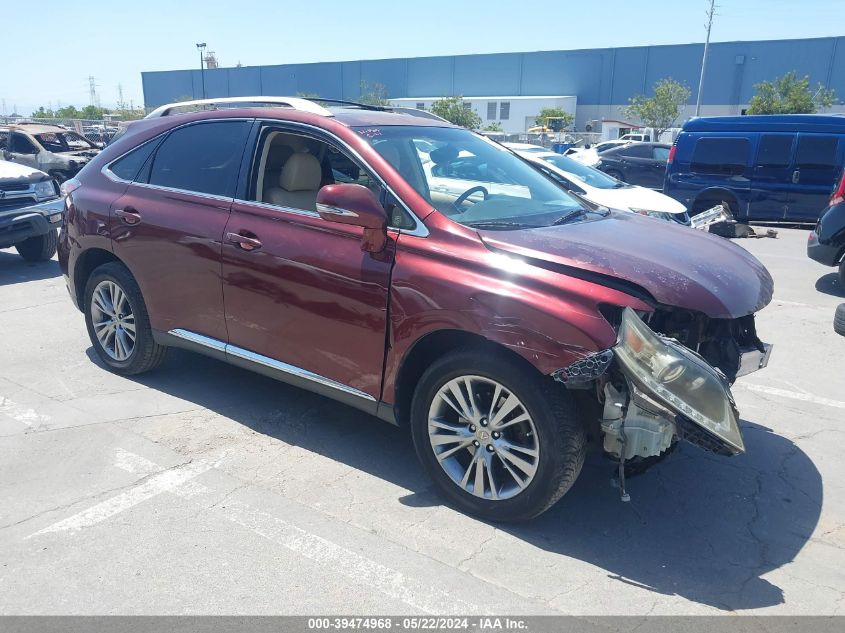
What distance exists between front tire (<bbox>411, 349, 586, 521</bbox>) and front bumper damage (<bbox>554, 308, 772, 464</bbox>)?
0.17 meters

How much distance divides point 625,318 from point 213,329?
2613mm

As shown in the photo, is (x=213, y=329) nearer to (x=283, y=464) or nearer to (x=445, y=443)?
(x=283, y=464)

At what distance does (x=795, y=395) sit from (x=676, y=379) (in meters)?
2.67

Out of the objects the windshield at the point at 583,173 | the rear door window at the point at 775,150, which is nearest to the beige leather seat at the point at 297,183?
the windshield at the point at 583,173

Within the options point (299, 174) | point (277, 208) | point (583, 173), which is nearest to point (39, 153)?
point (583, 173)

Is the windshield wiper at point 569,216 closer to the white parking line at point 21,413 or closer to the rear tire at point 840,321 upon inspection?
the rear tire at point 840,321

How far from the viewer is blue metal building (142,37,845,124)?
58406mm

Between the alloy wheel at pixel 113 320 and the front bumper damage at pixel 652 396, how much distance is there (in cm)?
338

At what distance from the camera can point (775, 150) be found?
12.8 meters

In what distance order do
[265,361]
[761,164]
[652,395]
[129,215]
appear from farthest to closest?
[761,164] < [129,215] < [265,361] < [652,395]

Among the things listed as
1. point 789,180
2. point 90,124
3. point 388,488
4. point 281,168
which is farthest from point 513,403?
point 90,124

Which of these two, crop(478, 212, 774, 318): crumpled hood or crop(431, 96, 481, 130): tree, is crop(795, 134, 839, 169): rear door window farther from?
crop(431, 96, 481, 130): tree

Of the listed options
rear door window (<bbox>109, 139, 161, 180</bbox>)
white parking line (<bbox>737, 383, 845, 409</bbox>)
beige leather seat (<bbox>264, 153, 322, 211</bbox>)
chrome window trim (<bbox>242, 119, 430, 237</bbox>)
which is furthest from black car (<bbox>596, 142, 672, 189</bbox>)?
chrome window trim (<bbox>242, 119, 430, 237</bbox>)

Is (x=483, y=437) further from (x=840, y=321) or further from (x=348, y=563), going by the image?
(x=840, y=321)
